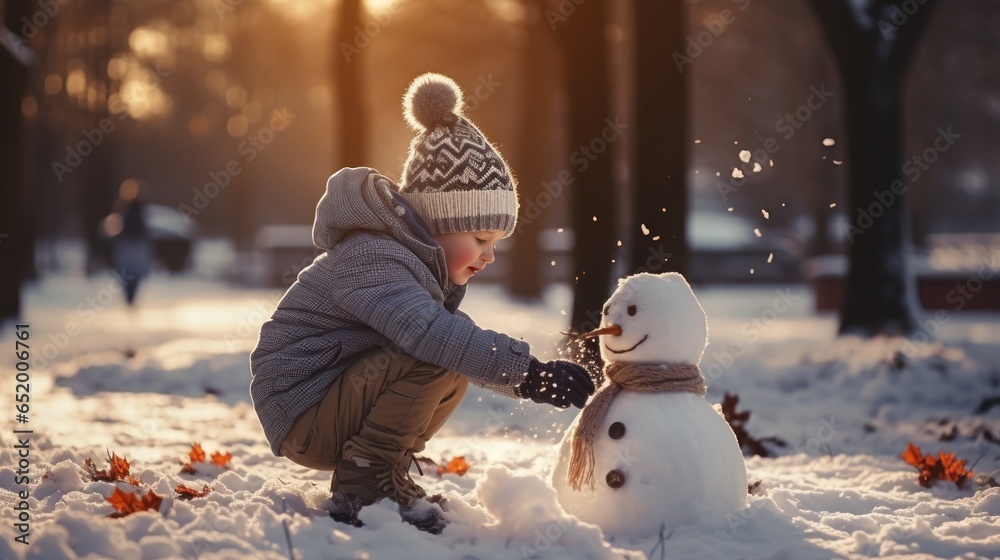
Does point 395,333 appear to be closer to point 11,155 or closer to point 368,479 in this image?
point 368,479

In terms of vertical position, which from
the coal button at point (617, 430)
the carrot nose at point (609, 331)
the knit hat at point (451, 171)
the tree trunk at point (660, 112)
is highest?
the tree trunk at point (660, 112)

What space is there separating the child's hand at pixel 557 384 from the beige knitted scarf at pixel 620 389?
1.26 feet

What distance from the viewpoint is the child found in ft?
12.7

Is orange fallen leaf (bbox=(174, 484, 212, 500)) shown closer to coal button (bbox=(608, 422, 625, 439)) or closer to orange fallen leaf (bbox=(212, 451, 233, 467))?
orange fallen leaf (bbox=(212, 451, 233, 467))

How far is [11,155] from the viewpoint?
14.5m

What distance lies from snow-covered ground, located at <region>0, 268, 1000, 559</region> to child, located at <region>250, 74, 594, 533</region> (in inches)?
9.4

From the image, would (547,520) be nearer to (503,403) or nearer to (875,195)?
(503,403)

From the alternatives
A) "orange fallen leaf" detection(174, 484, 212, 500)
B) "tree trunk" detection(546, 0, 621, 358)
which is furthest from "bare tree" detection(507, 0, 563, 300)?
"orange fallen leaf" detection(174, 484, 212, 500)

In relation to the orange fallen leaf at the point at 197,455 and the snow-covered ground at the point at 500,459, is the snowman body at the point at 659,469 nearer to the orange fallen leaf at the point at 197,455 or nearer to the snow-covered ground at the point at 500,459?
the snow-covered ground at the point at 500,459

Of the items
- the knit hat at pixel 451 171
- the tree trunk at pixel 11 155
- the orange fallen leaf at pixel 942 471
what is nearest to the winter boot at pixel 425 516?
the knit hat at pixel 451 171

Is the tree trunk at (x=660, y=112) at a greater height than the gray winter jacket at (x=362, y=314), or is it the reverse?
the tree trunk at (x=660, y=112)

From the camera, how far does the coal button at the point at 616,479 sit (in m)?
4.00

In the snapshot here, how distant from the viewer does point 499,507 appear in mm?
3877

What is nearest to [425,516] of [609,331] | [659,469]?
[659,469]
